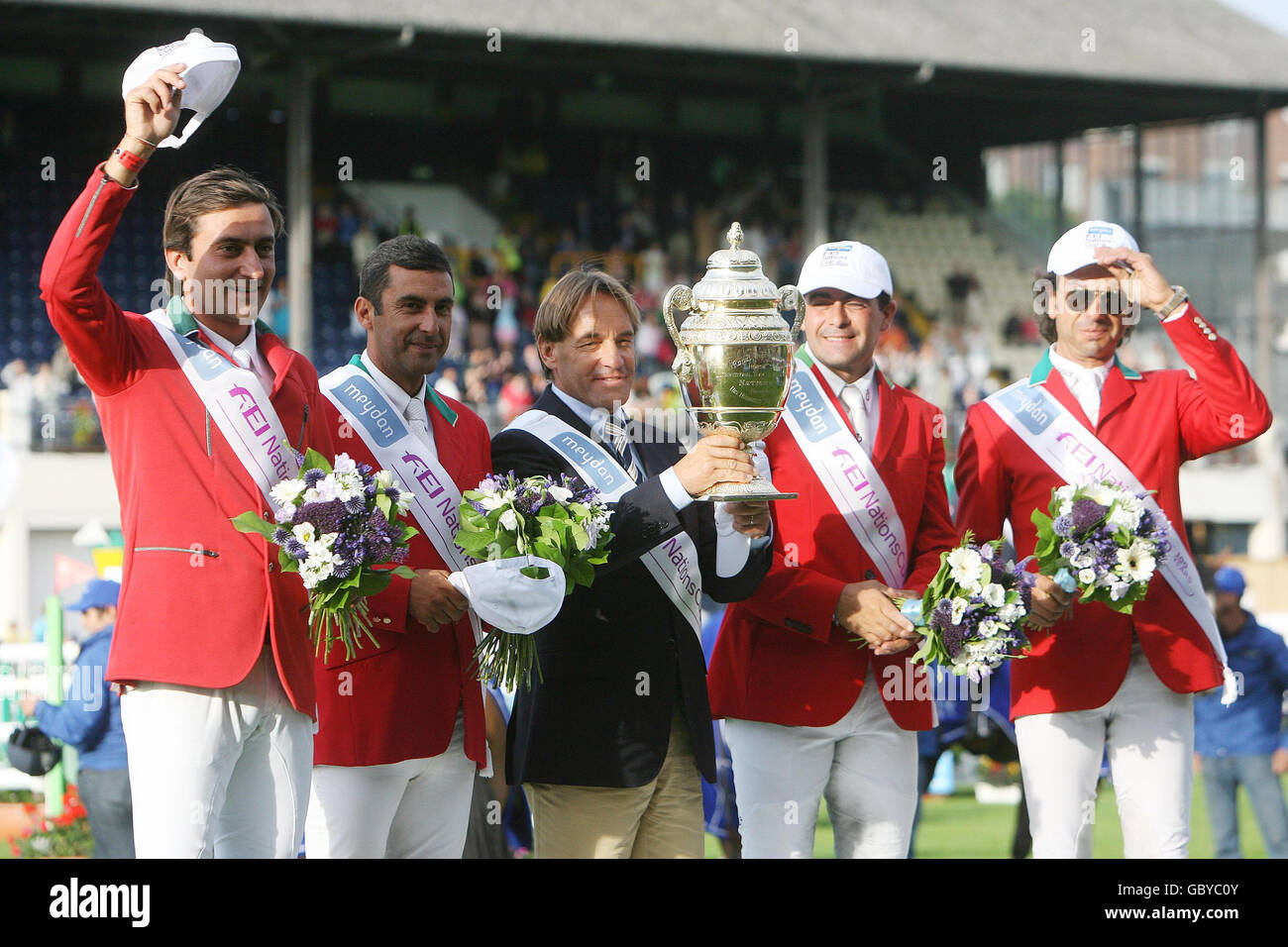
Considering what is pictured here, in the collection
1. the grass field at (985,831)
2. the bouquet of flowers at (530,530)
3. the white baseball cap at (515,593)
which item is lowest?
the grass field at (985,831)

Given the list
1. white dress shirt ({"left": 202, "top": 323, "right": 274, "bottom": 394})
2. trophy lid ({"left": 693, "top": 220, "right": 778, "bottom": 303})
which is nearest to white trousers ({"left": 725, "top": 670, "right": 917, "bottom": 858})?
trophy lid ({"left": 693, "top": 220, "right": 778, "bottom": 303})

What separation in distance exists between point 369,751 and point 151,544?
2.23ft

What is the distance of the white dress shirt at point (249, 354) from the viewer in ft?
11.0

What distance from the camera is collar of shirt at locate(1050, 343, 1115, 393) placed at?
4.20m

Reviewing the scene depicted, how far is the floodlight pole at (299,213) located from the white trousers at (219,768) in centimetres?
1075

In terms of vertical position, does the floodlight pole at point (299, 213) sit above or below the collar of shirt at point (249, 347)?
above

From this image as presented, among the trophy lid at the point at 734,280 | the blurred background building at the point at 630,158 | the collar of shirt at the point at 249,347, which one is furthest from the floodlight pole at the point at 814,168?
the collar of shirt at the point at 249,347

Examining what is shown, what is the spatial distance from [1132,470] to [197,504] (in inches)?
88.3

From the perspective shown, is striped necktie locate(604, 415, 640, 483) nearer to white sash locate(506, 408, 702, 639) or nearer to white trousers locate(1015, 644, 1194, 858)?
white sash locate(506, 408, 702, 639)

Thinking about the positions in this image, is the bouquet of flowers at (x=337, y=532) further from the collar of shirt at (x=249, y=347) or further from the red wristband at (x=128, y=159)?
the red wristband at (x=128, y=159)

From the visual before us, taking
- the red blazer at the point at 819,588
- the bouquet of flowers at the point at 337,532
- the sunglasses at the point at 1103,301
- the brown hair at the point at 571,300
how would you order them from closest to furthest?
the bouquet of flowers at the point at 337,532
the brown hair at the point at 571,300
the red blazer at the point at 819,588
the sunglasses at the point at 1103,301

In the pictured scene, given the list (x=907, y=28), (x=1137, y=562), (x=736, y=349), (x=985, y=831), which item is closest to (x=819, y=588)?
(x=736, y=349)

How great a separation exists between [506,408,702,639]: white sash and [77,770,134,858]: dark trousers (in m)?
3.18
